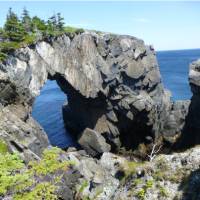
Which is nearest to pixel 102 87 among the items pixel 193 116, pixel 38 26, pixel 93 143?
pixel 93 143

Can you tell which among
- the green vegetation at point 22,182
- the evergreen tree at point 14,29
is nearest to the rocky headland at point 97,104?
the evergreen tree at point 14,29

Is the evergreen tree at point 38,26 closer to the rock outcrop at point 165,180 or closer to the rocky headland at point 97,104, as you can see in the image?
the rocky headland at point 97,104

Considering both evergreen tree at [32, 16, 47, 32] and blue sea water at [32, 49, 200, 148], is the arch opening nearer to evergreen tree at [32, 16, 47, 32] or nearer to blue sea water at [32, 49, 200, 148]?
blue sea water at [32, 49, 200, 148]

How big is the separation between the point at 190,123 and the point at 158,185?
52655mm

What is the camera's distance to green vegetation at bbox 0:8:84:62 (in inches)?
2536

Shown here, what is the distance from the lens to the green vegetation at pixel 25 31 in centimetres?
6442

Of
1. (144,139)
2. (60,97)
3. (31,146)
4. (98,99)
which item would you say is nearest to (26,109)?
(31,146)

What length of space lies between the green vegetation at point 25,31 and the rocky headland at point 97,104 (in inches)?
44.0

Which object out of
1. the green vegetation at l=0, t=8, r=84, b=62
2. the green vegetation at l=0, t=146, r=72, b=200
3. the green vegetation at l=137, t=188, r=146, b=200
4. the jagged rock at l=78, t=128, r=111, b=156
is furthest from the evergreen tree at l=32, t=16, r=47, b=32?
the green vegetation at l=137, t=188, r=146, b=200

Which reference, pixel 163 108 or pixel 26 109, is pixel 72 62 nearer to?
pixel 26 109

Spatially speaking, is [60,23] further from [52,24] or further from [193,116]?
[193,116]

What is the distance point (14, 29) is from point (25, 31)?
2203 mm

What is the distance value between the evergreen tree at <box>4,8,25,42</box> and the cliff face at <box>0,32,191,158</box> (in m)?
2.96

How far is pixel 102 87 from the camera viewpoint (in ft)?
261
